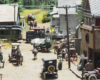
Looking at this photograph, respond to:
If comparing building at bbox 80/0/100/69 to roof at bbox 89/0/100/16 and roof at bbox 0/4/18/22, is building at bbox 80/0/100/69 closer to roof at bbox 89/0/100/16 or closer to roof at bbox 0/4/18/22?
roof at bbox 89/0/100/16

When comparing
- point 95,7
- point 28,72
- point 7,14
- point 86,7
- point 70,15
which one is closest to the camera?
point 28,72

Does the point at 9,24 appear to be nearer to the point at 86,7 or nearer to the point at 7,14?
the point at 7,14

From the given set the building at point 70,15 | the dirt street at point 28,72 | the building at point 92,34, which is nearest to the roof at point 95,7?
the building at point 92,34

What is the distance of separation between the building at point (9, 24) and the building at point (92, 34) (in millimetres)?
21120

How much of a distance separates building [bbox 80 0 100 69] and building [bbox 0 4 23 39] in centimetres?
2112

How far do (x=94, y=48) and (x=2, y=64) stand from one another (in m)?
10.8

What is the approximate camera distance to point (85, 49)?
1115 inches

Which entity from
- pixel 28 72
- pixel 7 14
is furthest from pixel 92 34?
pixel 7 14

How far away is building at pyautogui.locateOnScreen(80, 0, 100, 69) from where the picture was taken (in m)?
25.6

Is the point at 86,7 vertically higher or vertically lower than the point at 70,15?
higher

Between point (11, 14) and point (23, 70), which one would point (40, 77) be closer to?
point (23, 70)

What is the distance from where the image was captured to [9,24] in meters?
50.1

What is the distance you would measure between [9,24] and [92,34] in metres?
26.9

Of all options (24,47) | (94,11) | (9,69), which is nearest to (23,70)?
(9,69)
